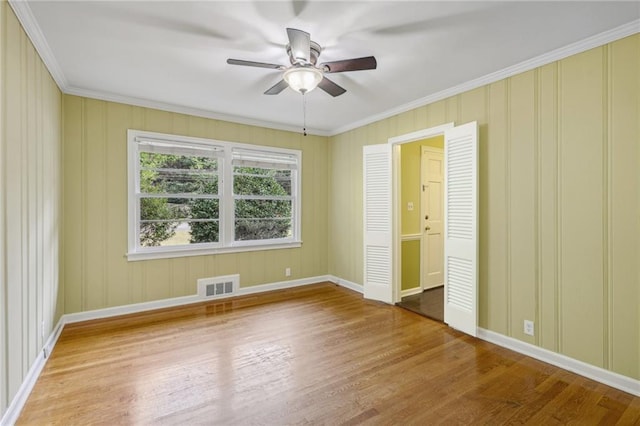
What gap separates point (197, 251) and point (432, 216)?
3617 millimetres

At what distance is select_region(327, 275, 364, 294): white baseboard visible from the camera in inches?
186

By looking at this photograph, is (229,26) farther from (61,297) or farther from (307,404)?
(61,297)

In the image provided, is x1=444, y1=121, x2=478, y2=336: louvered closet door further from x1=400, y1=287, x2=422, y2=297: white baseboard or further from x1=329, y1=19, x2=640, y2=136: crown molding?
x1=400, y1=287, x2=422, y2=297: white baseboard

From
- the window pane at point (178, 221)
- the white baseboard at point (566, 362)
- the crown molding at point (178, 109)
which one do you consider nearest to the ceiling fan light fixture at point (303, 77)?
the crown molding at point (178, 109)

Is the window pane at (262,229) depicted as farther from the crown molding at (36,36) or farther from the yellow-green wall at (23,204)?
the crown molding at (36,36)

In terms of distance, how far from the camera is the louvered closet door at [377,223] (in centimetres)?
417

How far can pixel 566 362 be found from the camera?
2.51 meters

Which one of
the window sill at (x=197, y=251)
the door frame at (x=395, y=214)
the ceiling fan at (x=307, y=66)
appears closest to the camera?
the ceiling fan at (x=307, y=66)

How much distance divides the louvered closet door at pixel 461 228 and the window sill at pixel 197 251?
2.51 metres

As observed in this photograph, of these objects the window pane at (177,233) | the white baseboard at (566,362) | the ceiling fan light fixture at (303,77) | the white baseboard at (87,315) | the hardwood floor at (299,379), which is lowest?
the hardwood floor at (299,379)

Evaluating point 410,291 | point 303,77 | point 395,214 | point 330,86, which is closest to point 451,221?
point 395,214

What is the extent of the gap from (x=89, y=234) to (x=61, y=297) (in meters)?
0.72

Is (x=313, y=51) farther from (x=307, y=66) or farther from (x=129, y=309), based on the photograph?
(x=129, y=309)

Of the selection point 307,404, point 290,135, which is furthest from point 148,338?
point 290,135
